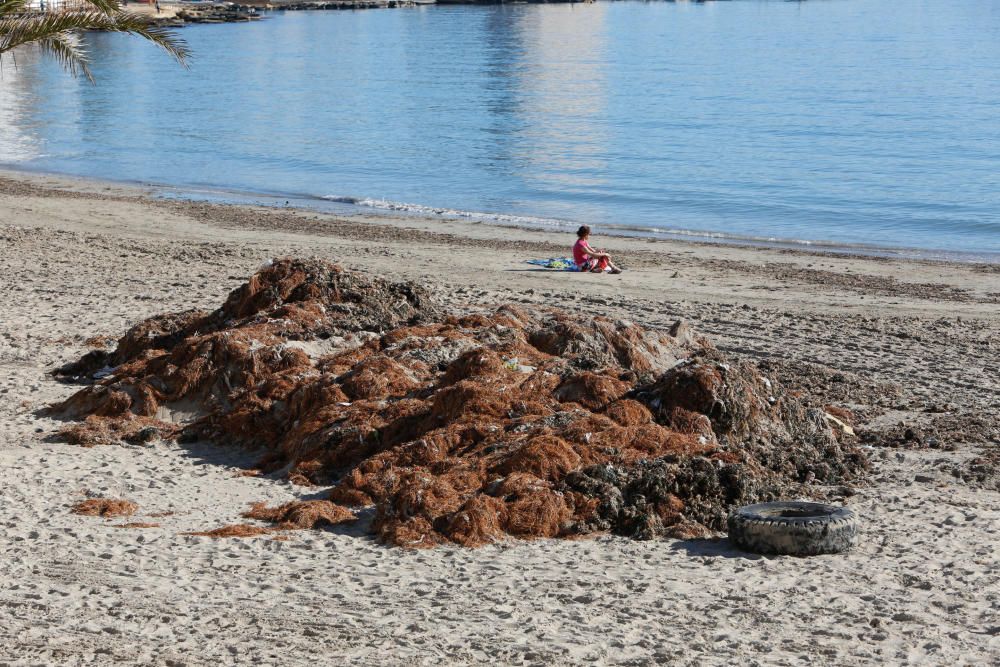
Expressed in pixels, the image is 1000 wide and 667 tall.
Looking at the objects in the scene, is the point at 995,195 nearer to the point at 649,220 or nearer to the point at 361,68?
the point at 649,220

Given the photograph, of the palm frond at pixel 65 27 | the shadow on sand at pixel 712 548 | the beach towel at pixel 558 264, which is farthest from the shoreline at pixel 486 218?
the shadow on sand at pixel 712 548

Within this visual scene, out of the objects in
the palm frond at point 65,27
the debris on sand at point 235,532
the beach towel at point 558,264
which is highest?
the palm frond at point 65,27

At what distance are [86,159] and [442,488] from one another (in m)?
32.0

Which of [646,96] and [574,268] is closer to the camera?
[574,268]

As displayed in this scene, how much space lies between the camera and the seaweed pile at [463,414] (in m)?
8.60

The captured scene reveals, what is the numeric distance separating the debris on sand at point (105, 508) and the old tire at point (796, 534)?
14.3 ft

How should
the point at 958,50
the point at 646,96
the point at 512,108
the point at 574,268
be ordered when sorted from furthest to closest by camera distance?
the point at 958,50
the point at 646,96
the point at 512,108
the point at 574,268

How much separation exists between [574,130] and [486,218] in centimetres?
1716

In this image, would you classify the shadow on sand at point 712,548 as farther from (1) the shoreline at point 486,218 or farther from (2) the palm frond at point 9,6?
(1) the shoreline at point 486,218

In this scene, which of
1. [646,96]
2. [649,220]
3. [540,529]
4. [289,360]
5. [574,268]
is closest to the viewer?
[540,529]

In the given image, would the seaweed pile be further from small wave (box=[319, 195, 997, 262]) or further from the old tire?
small wave (box=[319, 195, 997, 262])

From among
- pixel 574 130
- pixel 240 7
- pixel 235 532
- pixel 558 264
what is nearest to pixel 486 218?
pixel 558 264

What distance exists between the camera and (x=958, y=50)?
264 feet

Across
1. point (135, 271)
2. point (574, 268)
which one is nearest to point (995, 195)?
point (574, 268)
